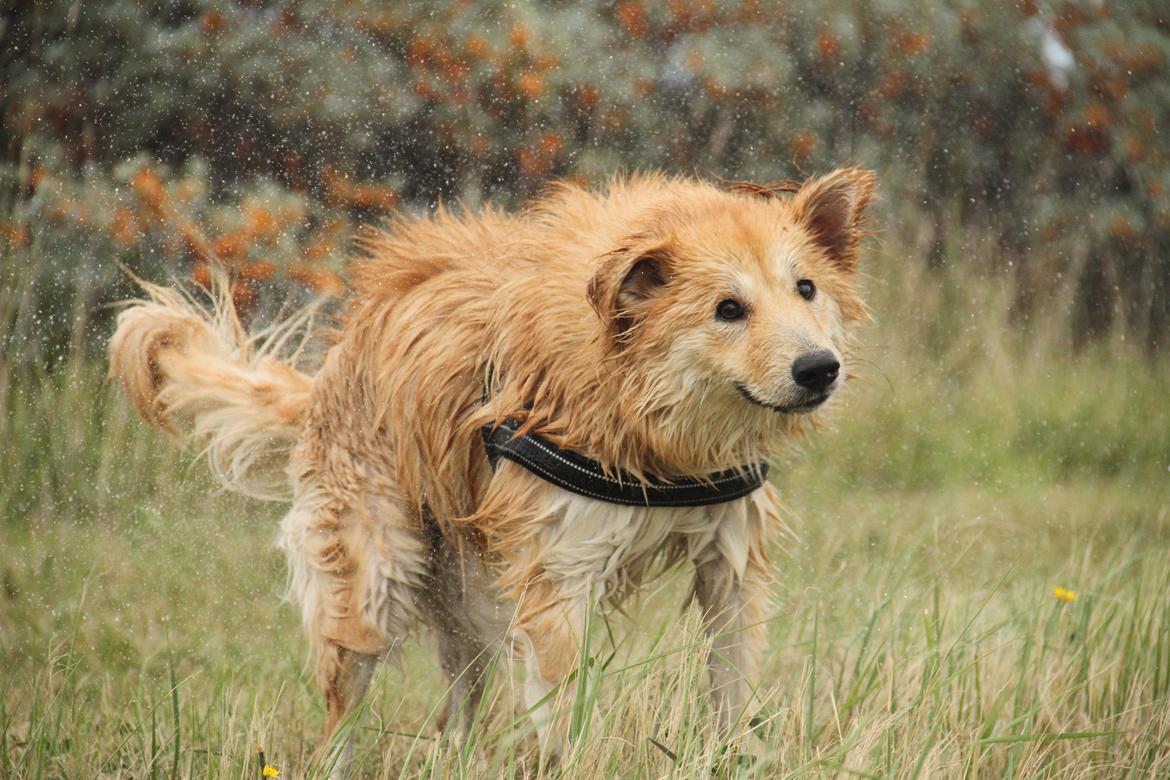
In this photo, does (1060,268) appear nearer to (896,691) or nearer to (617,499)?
(896,691)

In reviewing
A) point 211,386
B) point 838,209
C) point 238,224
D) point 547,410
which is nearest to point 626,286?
point 547,410

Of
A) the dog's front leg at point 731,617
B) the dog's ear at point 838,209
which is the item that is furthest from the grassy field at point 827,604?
the dog's ear at point 838,209

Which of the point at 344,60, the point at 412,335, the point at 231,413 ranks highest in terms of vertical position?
the point at 344,60

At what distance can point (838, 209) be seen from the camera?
3.22 metres

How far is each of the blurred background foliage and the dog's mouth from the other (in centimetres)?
196

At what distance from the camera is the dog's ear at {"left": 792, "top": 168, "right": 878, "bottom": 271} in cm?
320

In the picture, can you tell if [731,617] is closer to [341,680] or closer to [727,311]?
[727,311]

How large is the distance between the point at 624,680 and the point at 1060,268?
360 cm

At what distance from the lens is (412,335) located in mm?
3627

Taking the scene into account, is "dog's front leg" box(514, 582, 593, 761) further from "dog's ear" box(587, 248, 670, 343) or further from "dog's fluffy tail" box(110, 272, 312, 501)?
"dog's fluffy tail" box(110, 272, 312, 501)

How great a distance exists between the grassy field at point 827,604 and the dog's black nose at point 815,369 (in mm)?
433

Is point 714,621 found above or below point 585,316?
below

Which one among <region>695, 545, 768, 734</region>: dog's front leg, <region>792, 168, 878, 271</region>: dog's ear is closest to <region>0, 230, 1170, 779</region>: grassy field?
<region>695, 545, 768, 734</region>: dog's front leg

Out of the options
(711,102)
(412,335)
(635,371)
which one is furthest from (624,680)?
(711,102)
